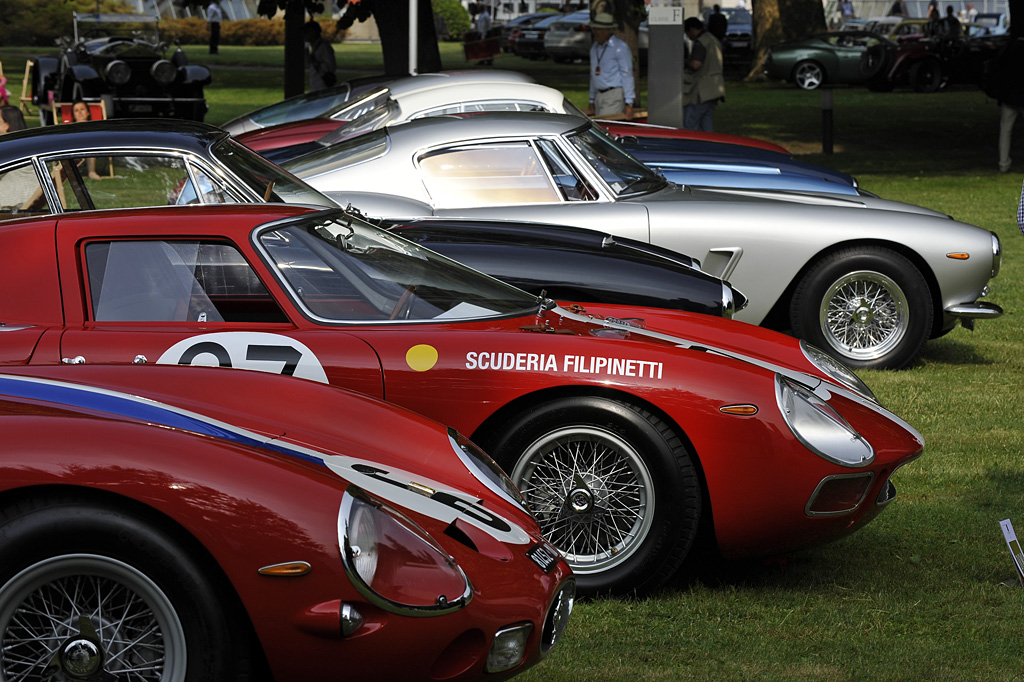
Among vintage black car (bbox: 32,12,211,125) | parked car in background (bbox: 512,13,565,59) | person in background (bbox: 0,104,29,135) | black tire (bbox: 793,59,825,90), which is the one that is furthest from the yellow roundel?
parked car in background (bbox: 512,13,565,59)

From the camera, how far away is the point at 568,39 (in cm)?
4038

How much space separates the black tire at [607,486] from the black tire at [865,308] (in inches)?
142

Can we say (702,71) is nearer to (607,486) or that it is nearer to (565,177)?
(565,177)

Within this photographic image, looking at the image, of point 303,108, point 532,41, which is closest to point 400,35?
point 303,108

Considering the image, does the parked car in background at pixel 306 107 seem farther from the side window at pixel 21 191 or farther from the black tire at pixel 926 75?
the black tire at pixel 926 75

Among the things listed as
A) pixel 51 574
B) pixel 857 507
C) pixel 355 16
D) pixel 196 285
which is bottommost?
pixel 857 507

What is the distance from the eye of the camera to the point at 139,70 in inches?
806

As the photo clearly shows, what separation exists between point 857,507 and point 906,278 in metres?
3.62

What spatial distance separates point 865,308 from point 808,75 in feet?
81.2

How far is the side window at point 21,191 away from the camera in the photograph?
5.86m

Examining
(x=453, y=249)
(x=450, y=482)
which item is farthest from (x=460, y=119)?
(x=450, y=482)

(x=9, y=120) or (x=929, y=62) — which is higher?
(x=929, y=62)

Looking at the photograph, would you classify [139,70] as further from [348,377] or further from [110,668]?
[110,668]

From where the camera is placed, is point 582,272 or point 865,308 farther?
point 865,308
